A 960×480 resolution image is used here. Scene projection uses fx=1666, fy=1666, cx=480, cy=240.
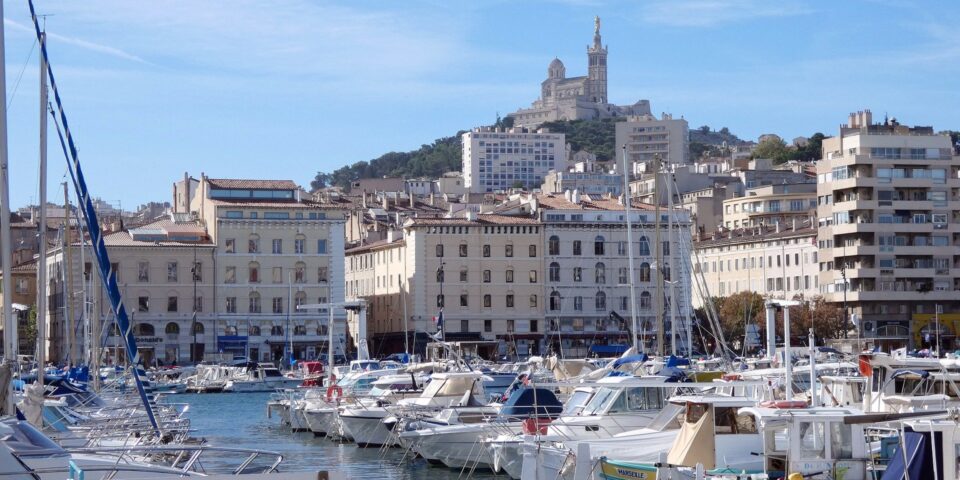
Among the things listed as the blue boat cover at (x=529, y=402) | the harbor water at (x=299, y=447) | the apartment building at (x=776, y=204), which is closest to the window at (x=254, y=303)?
the harbor water at (x=299, y=447)

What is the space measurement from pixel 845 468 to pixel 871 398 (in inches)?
232

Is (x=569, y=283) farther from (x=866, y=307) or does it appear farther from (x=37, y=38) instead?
(x=37, y=38)

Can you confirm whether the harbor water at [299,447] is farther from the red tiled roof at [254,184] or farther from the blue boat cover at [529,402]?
the red tiled roof at [254,184]

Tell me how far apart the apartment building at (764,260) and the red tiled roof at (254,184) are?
1035 inches

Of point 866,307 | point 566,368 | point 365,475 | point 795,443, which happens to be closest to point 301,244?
point 866,307

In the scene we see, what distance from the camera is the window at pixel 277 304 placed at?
327 ft

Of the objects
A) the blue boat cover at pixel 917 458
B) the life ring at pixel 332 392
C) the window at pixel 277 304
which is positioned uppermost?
the blue boat cover at pixel 917 458

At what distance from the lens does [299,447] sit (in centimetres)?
4512

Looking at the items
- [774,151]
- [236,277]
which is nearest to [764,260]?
[236,277]

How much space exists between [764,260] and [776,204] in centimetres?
1772

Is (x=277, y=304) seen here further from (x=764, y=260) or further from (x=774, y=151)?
(x=774, y=151)

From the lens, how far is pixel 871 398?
1126 inches

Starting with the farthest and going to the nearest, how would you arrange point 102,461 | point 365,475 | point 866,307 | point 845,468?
point 866,307, point 365,475, point 845,468, point 102,461

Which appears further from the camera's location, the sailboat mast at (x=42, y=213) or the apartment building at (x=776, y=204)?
the apartment building at (x=776, y=204)
